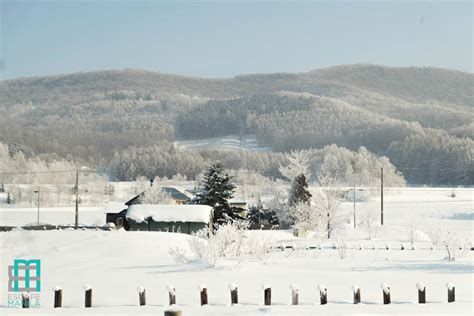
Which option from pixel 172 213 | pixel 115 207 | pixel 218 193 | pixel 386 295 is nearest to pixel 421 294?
pixel 386 295

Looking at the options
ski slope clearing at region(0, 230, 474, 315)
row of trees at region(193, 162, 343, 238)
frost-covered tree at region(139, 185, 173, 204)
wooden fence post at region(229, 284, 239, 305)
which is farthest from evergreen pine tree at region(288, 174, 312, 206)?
Result: wooden fence post at region(229, 284, 239, 305)

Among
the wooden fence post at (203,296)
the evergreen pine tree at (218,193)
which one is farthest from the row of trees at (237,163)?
the wooden fence post at (203,296)

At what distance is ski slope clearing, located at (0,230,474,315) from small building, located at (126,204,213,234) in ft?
41.5

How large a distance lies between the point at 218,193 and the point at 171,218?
6161 mm

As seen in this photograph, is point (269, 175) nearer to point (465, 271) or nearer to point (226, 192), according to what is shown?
point (226, 192)

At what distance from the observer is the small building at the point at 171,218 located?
45994 millimetres

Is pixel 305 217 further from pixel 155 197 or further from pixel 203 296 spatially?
pixel 203 296

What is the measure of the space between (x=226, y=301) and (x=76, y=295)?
4.23 metres

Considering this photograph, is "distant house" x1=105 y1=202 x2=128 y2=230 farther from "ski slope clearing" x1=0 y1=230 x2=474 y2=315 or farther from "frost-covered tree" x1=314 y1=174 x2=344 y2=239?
"ski slope clearing" x1=0 y1=230 x2=474 y2=315

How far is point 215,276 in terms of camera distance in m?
20.7

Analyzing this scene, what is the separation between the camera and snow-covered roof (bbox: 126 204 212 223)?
151 feet

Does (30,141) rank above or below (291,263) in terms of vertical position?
above

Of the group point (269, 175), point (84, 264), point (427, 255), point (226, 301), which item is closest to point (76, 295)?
point (226, 301)

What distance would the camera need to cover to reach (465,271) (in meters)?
23.0
